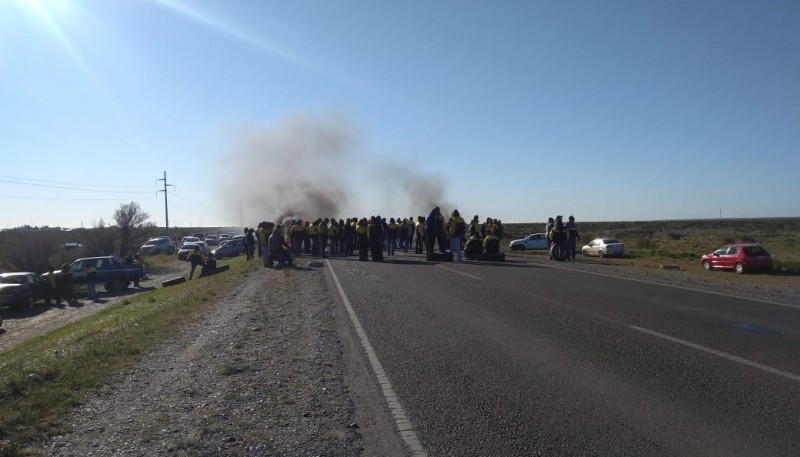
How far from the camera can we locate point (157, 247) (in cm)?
5953

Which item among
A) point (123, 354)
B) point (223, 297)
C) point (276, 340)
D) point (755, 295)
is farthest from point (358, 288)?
point (755, 295)

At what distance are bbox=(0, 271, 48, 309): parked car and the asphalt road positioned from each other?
1862 centimetres

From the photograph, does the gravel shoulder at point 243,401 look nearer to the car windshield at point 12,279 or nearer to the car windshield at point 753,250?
the car windshield at point 12,279

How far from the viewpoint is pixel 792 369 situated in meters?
7.32

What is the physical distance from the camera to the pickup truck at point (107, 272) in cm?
3086

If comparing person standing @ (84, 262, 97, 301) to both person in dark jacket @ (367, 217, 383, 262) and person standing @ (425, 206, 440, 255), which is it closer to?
person in dark jacket @ (367, 217, 383, 262)

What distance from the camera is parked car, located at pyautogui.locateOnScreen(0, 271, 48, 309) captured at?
1024 inches

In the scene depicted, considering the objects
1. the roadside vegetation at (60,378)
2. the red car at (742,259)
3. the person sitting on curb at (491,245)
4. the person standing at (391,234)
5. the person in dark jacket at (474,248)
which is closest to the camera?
the roadside vegetation at (60,378)

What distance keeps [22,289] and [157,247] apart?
33.9m

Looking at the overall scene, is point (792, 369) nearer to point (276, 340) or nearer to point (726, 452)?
point (726, 452)

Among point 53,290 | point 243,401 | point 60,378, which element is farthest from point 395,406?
point 53,290

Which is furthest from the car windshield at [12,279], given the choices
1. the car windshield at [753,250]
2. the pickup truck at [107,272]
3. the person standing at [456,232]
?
the car windshield at [753,250]

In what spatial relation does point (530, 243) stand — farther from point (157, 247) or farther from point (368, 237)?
point (157, 247)

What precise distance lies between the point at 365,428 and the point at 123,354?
5.35m
